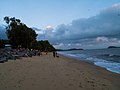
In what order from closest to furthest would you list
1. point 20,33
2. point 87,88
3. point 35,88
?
point 35,88 → point 87,88 → point 20,33

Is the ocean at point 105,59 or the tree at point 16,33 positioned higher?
the tree at point 16,33

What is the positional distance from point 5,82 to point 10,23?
5906 centimetres

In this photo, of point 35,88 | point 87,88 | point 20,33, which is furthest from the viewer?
point 20,33

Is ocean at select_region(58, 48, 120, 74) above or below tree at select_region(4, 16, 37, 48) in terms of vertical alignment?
below

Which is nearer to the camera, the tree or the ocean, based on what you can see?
the ocean

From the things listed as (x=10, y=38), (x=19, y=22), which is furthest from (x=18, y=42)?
(x=19, y=22)

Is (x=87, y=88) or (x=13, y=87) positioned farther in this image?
(x=87, y=88)

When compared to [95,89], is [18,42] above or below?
above

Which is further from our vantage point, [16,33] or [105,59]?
[16,33]

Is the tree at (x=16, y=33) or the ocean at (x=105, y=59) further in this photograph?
the tree at (x=16, y=33)

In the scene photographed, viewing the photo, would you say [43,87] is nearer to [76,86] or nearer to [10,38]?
[76,86]

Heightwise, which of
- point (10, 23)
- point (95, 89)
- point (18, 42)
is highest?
point (10, 23)

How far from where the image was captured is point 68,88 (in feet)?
30.6

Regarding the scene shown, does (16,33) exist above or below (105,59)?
above
